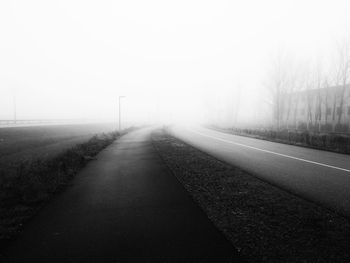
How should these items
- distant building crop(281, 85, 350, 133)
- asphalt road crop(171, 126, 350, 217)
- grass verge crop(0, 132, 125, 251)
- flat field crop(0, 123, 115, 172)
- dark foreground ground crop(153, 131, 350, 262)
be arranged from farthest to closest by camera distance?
distant building crop(281, 85, 350, 133), flat field crop(0, 123, 115, 172), asphalt road crop(171, 126, 350, 217), grass verge crop(0, 132, 125, 251), dark foreground ground crop(153, 131, 350, 262)

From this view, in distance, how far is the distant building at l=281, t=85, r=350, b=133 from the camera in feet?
108

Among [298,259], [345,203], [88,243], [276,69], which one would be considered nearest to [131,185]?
[88,243]

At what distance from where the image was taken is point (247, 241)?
355 centimetres

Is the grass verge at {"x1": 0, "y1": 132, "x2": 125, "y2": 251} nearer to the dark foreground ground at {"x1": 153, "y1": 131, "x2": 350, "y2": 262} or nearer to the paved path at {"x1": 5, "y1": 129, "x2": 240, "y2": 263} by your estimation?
the paved path at {"x1": 5, "y1": 129, "x2": 240, "y2": 263}

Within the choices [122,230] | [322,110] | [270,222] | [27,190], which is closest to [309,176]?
[270,222]

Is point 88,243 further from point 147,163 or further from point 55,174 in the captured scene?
point 147,163

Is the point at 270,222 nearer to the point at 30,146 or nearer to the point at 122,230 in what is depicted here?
the point at 122,230

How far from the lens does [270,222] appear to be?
4.23m

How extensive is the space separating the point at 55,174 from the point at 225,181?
20.0 ft

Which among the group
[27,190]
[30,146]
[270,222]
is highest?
[270,222]

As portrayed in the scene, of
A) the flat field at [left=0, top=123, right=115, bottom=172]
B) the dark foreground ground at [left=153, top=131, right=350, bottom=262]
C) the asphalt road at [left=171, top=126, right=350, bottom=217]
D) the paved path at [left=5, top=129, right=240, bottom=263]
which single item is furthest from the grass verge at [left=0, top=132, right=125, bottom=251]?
the asphalt road at [left=171, top=126, right=350, bottom=217]

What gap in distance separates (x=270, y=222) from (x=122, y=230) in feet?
9.37

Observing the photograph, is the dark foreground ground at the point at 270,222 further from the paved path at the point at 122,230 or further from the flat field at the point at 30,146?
the flat field at the point at 30,146

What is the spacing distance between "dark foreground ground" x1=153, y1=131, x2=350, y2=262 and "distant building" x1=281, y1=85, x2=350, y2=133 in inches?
1163
